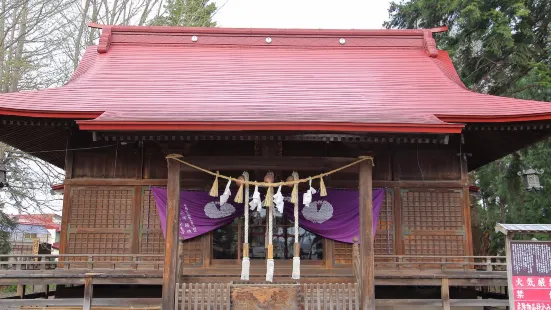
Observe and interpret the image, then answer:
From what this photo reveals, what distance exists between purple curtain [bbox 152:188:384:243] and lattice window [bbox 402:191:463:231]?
0.71m

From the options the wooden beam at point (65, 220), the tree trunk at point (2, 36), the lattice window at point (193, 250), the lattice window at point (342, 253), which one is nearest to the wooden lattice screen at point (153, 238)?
the lattice window at point (193, 250)

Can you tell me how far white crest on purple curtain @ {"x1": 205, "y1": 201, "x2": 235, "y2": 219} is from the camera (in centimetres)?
912

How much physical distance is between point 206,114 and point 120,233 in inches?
142

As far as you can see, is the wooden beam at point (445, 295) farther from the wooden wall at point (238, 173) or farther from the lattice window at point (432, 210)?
the lattice window at point (432, 210)

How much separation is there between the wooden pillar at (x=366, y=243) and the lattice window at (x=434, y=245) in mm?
2350

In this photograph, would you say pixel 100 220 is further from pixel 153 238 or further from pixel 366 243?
pixel 366 243

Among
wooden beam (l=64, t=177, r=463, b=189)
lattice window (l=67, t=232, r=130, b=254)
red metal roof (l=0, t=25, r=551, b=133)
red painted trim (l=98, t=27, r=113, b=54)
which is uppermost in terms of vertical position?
red painted trim (l=98, t=27, r=113, b=54)

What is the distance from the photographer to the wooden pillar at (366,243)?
720cm

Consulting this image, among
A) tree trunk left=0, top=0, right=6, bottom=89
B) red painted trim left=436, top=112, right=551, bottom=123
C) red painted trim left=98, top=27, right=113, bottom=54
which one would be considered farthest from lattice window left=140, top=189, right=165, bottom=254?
tree trunk left=0, top=0, right=6, bottom=89

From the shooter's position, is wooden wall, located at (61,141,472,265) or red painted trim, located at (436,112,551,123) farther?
wooden wall, located at (61,141,472,265)

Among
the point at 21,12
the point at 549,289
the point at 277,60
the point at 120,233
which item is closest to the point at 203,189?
the point at 120,233

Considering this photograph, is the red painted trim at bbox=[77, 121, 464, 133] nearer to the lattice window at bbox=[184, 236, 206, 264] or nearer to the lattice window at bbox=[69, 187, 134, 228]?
the lattice window at bbox=[69, 187, 134, 228]

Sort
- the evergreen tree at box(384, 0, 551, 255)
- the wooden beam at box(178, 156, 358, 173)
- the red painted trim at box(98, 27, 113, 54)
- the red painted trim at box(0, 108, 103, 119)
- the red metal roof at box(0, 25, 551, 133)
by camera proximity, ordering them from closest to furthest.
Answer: the red metal roof at box(0, 25, 551, 133), the wooden beam at box(178, 156, 358, 173), the red painted trim at box(0, 108, 103, 119), the red painted trim at box(98, 27, 113, 54), the evergreen tree at box(384, 0, 551, 255)

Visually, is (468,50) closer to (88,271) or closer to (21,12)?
(88,271)
